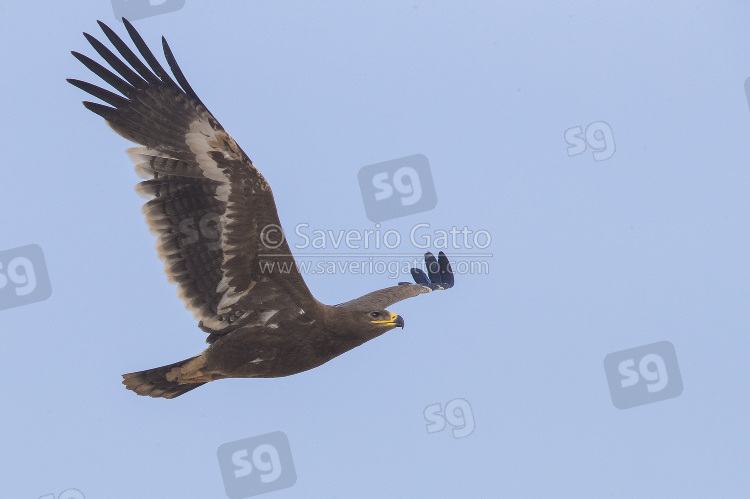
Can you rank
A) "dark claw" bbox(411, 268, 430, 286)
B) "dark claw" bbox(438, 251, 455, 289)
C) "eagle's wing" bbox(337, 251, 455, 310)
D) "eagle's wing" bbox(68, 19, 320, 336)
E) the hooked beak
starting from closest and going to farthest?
"eagle's wing" bbox(68, 19, 320, 336)
the hooked beak
"eagle's wing" bbox(337, 251, 455, 310)
"dark claw" bbox(438, 251, 455, 289)
"dark claw" bbox(411, 268, 430, 286)

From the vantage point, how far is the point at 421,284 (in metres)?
13.1

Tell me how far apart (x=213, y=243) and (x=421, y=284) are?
3964 mm

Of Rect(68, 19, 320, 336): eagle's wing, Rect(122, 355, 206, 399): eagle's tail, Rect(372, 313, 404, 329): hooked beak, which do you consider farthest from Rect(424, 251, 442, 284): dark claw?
Rect(122, 355, 206, 399): eagle's tail

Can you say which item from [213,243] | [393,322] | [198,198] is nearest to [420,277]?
[393,322]

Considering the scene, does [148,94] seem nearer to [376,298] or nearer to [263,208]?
[263,208]

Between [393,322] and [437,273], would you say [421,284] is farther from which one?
[393,322]

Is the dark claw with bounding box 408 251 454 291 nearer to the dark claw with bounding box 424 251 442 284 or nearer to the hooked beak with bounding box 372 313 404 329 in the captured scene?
the dark claw with bounding box 424 251 442 284

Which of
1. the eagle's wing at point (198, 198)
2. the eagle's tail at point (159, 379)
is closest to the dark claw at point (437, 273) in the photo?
the eagle's wing at point (198, 198)

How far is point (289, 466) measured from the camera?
12602mm

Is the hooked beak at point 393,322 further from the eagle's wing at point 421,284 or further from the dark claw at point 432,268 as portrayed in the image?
the dark claw at point 432,268

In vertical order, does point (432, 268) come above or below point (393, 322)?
above

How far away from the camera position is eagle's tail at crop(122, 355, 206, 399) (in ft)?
32.8

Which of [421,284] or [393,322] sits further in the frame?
[421,284]

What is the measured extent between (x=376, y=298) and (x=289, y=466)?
2.51 m
